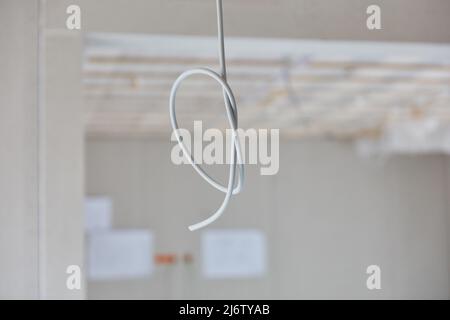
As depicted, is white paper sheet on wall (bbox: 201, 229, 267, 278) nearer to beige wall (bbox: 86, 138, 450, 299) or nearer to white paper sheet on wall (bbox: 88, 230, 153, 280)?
beige wall (bbox: 86, 138, 450, 299)

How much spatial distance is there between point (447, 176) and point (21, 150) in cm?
350

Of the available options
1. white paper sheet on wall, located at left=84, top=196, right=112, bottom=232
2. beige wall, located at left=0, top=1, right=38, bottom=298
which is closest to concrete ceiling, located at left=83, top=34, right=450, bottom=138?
beige wall, located at left=0, top=1, right=38, bottom=298

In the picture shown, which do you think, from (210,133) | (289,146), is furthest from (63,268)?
(289,146)

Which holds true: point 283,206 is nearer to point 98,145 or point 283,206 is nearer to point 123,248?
point 123,248

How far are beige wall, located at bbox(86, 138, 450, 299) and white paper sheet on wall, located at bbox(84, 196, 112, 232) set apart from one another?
0.06 metres

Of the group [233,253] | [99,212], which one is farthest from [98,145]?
[233,253]

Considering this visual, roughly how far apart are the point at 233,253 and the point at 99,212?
40.2 inches

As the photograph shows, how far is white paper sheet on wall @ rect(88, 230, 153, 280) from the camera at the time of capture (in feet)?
13.8

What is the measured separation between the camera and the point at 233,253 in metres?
4.56

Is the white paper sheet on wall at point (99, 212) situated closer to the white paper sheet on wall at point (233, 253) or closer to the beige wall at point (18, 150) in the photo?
the white paper sheet on wall at point (233, 253)

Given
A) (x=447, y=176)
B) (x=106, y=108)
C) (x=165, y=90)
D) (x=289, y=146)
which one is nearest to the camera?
(x=165, y=90)

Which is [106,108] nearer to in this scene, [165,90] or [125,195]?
[165,90]

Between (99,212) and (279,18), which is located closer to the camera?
(279,18)

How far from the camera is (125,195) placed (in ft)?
14.3
